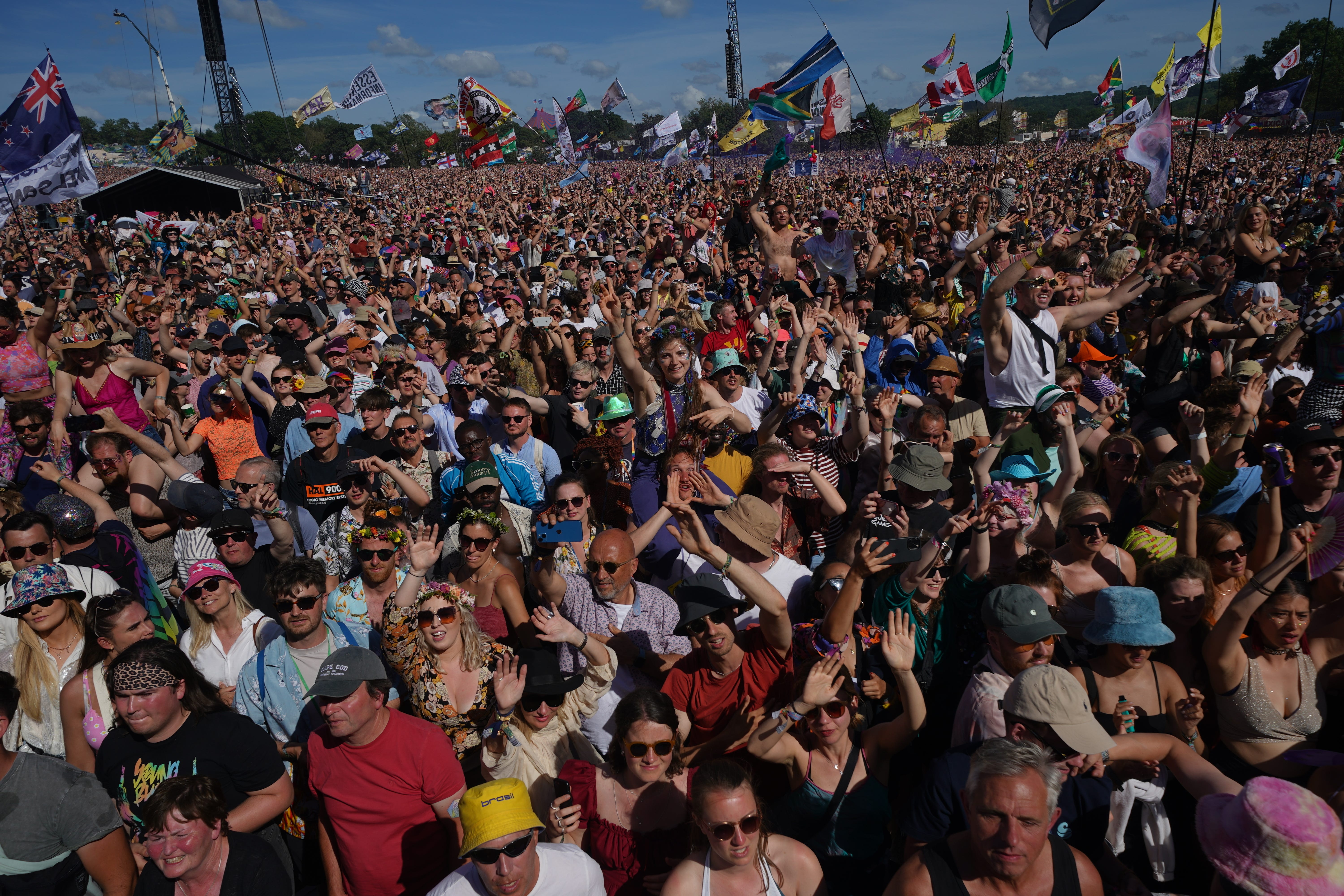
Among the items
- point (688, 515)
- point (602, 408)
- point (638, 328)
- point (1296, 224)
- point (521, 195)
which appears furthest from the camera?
point (521, 195)

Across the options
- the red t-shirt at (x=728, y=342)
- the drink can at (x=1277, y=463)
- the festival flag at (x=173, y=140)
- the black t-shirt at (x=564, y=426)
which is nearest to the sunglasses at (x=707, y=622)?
the drink can at (x=1277, y=463)

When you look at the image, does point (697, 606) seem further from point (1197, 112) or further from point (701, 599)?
point (1197, 112)

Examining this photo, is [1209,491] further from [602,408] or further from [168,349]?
[168,349]

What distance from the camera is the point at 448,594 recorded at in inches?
129

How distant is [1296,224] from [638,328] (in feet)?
32.4

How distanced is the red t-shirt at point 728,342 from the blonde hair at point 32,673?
16.1 feet

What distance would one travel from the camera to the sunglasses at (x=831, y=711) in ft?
9.15

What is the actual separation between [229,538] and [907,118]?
2352 centimetres

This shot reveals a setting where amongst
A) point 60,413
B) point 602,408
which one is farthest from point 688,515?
point 60,413

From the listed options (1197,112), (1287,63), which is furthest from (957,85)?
(1197,112)

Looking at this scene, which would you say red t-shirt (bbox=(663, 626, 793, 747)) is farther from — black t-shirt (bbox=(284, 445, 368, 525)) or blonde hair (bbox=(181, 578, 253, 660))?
black t-shirt (bbox=(284, 445, 368, 525))

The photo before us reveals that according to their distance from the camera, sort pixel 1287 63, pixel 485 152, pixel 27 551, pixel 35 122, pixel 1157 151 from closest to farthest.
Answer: pixel 27 551
pixel 1157 151
pixel 35 122
pixel 485 152
pixel 1287 63

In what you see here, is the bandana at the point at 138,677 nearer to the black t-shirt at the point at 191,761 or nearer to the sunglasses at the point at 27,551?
the black t-shirt at the point at 191,761

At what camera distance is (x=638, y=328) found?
7746 millimetres
